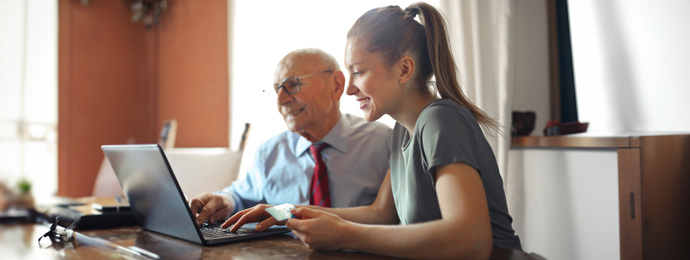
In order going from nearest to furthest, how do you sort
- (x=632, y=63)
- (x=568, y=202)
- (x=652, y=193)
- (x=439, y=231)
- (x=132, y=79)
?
(x=439, y=231) < (x=652, y=193) < (x=568, y=202) < (x=632, y=63) < (x=132, y=79)

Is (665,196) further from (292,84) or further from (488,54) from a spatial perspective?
(292,84)

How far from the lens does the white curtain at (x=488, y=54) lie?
6.04 ft

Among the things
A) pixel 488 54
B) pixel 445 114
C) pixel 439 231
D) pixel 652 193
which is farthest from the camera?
pixel 488 54

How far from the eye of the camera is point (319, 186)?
1696 millimetres

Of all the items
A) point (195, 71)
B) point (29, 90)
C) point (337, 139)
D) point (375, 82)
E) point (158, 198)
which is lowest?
point (158, 198)

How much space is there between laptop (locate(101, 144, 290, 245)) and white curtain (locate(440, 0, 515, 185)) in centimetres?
102

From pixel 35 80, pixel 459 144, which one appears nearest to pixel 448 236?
pixel 459 144

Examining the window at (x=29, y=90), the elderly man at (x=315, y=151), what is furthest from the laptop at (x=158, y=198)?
the window at (x=29, y=90)

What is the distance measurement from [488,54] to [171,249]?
136 cm

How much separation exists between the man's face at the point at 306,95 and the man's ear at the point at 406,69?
0.71 m

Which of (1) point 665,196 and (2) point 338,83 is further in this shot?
(2) point 338,83

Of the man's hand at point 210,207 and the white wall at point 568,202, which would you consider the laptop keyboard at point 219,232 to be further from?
the white wall at point 568,202

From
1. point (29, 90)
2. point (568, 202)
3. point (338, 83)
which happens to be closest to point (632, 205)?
point (568, 202)

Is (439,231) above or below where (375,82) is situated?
below
